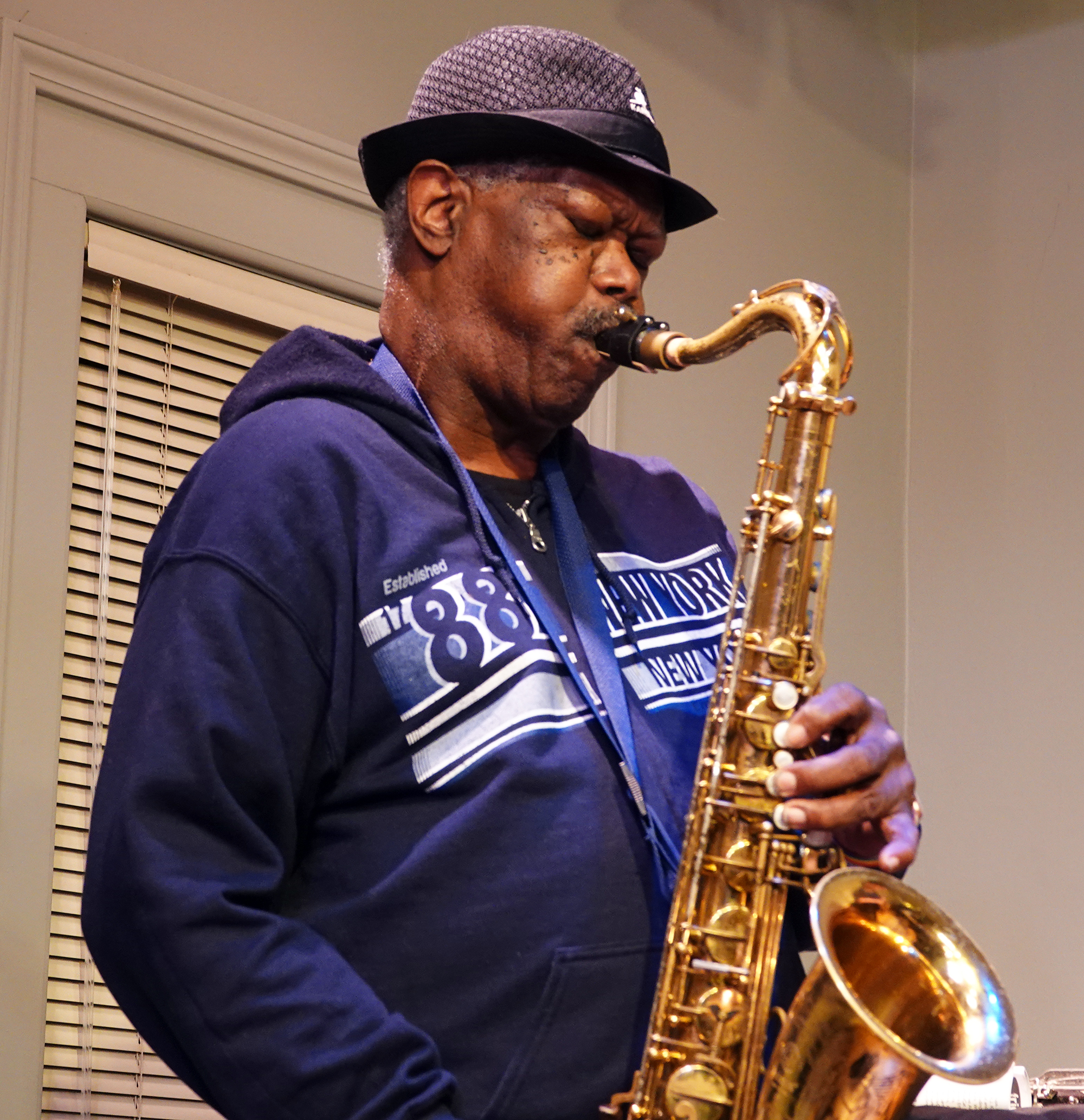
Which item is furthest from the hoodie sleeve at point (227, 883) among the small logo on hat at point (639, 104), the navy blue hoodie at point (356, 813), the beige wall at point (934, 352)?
the beige wall at point (934, 352)

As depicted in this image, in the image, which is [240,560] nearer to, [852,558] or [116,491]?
[116,491]

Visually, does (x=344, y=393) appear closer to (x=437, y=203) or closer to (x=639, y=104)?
(x=437, y=203)

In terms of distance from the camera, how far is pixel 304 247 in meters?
2.96

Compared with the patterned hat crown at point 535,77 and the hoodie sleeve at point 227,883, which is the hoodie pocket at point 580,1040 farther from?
the patterned hat crown at point 535,77

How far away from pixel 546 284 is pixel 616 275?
0.08 meters

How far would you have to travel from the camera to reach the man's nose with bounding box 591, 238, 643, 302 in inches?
72.9

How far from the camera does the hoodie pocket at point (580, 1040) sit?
1.52 metres

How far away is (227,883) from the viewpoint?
1440mm

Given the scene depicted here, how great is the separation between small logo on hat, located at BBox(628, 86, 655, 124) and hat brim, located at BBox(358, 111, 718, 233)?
70mm

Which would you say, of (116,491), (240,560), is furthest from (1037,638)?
(240,560)

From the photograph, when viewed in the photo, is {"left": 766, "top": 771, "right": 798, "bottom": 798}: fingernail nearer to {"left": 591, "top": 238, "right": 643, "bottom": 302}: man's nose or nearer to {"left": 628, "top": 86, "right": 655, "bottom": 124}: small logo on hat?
{"left": 591, "top": 238, "right": 643, "bottom": 302}: man's nose

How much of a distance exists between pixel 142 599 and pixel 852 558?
8.40 feet

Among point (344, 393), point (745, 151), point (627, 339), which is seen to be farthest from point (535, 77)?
point (745, 151)

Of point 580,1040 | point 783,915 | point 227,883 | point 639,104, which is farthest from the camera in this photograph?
point 639,104
